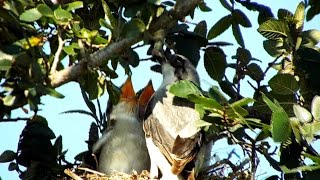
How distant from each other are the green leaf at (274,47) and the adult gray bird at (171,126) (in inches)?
22.8

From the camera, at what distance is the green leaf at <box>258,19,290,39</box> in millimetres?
3742

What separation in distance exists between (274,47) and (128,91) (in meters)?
1.43

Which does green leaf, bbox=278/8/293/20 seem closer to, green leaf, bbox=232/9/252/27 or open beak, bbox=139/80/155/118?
green leaf, bbox=232/9/252/27

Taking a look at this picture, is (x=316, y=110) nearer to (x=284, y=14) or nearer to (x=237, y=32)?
(x=284, y=14)

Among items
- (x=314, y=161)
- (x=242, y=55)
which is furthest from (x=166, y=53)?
(x=314, y=161)

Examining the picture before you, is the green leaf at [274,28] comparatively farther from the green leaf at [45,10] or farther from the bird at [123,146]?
the bird at [123,146]

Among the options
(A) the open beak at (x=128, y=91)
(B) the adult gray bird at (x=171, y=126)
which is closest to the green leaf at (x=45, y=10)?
(B) the adult gray bird at (x=171, y=126)

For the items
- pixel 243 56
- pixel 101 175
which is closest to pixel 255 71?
pixel 243 56

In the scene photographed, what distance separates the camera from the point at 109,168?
4664mm

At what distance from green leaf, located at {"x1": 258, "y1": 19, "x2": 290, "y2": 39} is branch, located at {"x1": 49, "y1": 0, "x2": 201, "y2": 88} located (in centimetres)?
38

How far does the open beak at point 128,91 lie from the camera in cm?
512

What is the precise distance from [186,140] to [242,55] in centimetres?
63

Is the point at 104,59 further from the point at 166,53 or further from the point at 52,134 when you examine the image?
the point at 166,53

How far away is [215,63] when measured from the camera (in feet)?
13.8
